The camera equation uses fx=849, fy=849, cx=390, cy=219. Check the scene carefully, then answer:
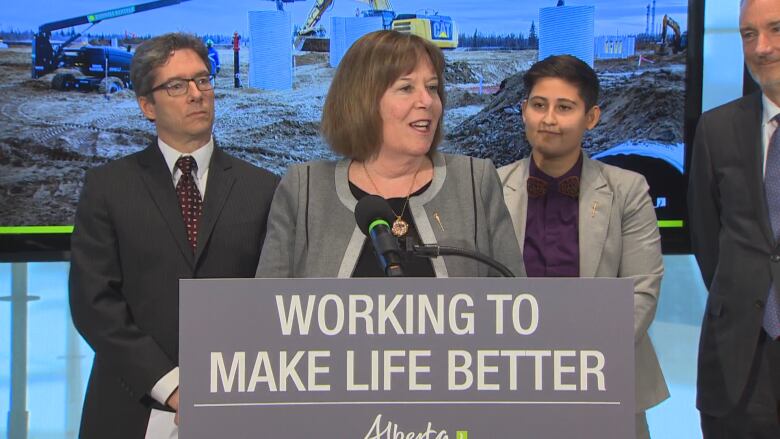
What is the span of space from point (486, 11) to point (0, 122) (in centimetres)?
218

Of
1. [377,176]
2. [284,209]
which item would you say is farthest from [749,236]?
[284,209]

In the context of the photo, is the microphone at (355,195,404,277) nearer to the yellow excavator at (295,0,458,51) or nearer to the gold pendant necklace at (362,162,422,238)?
the gold pendant necklace at (362,162,422,238)

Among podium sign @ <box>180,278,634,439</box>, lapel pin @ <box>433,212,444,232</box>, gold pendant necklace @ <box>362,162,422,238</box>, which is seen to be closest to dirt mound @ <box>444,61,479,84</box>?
gold pendant necklace @ <box>362,162,422,238</box>

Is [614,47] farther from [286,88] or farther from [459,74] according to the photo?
[286,88]

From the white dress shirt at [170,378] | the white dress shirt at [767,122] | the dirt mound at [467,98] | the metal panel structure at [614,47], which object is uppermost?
the metal panel structure at [614,47]

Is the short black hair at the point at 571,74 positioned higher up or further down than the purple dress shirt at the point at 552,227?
higher up

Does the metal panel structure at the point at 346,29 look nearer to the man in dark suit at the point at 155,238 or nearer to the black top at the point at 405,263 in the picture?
the man in dark suit at the point at 155,238

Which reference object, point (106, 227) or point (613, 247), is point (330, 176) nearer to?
point (106, 227)

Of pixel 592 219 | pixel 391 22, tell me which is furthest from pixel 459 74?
pixel 592 219

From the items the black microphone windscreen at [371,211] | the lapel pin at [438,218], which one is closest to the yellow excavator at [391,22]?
the lapel pin at [438,218]

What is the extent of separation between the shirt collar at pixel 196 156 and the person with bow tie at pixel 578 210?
88cm

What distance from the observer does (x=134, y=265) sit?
7.28 ft

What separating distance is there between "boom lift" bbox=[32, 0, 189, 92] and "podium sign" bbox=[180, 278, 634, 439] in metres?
2.60

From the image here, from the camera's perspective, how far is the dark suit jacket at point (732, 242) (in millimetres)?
2457
